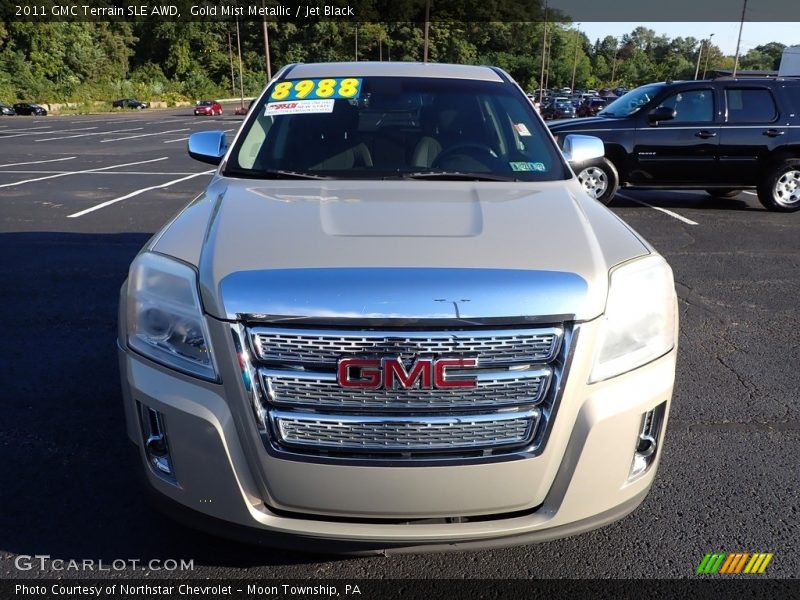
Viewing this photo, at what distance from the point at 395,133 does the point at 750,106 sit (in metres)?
8.08

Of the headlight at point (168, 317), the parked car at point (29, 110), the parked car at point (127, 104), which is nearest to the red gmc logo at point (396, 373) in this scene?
the headlight at point (168, 317)

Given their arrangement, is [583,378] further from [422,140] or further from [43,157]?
[43,157]

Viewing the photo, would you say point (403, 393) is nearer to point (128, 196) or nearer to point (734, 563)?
point (734, 563)

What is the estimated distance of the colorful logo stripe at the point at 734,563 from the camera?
2518mm

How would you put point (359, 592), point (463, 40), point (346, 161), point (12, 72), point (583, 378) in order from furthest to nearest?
point (463, 40) < point (12, 72) < point (346, 161) < point (359, 592) < point (583, 378)

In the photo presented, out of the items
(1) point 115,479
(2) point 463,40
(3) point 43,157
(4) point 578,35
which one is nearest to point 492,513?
(1) point 115,479

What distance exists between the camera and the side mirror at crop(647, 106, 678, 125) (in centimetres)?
939

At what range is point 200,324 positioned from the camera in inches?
81.3

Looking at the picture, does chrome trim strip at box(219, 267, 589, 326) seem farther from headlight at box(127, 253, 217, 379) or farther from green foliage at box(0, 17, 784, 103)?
green foliage at box(0, 17, 784, 103)

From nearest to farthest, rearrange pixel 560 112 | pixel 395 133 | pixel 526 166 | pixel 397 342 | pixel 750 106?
1. pixel 397 342
2. pixel 526 166
3. pixel 395 133
4. pixel 750 106
5. pixel 560 112

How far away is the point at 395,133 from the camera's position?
3.60m

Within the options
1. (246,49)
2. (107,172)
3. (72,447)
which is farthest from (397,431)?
(246,49)

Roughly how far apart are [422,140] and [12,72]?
73.5 meters

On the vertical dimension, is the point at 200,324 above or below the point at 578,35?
below
